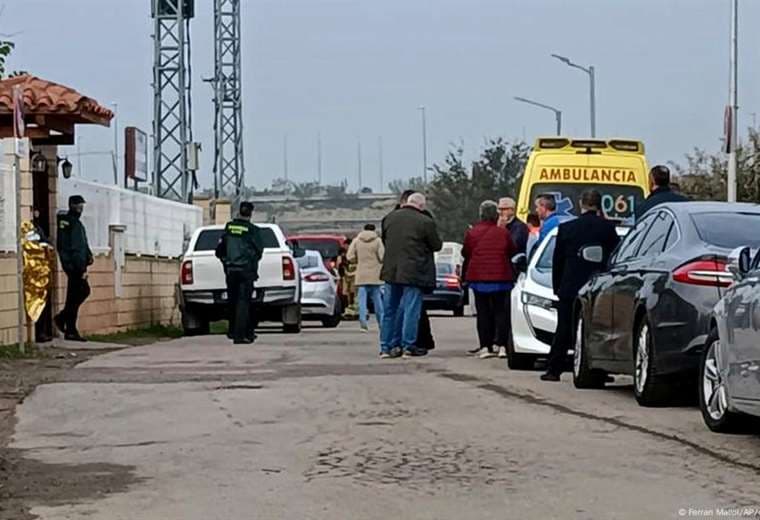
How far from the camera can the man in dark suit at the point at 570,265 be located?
14523mm

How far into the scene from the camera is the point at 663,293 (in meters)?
11.6

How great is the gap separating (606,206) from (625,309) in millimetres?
12602

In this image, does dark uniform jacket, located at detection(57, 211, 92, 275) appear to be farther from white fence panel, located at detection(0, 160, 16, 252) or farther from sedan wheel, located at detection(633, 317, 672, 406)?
sedan wheel, located at detection(633, 317, 672, 406)

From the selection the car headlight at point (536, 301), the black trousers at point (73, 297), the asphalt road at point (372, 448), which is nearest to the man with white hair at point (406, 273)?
the car headlight at point (536, 301)

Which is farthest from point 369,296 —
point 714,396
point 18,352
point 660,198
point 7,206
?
point 714,396

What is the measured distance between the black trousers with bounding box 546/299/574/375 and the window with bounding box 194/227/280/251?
413 inches

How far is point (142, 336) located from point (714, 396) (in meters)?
15.6

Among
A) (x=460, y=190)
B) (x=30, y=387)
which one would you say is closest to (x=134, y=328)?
(x=30, y=387)

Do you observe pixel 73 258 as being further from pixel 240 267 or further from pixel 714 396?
pixel 714 396

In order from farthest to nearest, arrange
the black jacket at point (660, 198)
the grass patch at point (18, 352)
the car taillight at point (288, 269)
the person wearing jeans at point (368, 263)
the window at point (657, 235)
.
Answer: the car taillight at point (288, 269)
the person wearing jeans at point (368, 263)
the grass patch at point (18, 352)
the black jacket at point (660, 198)
the window at point (657, 235)

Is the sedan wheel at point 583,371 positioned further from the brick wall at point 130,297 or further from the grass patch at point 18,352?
the brick wall at point 130,297

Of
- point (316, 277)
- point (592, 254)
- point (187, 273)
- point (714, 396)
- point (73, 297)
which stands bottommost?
point (714, 396)

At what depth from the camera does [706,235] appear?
1184 cm

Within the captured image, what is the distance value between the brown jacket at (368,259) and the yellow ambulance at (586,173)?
242 cm
